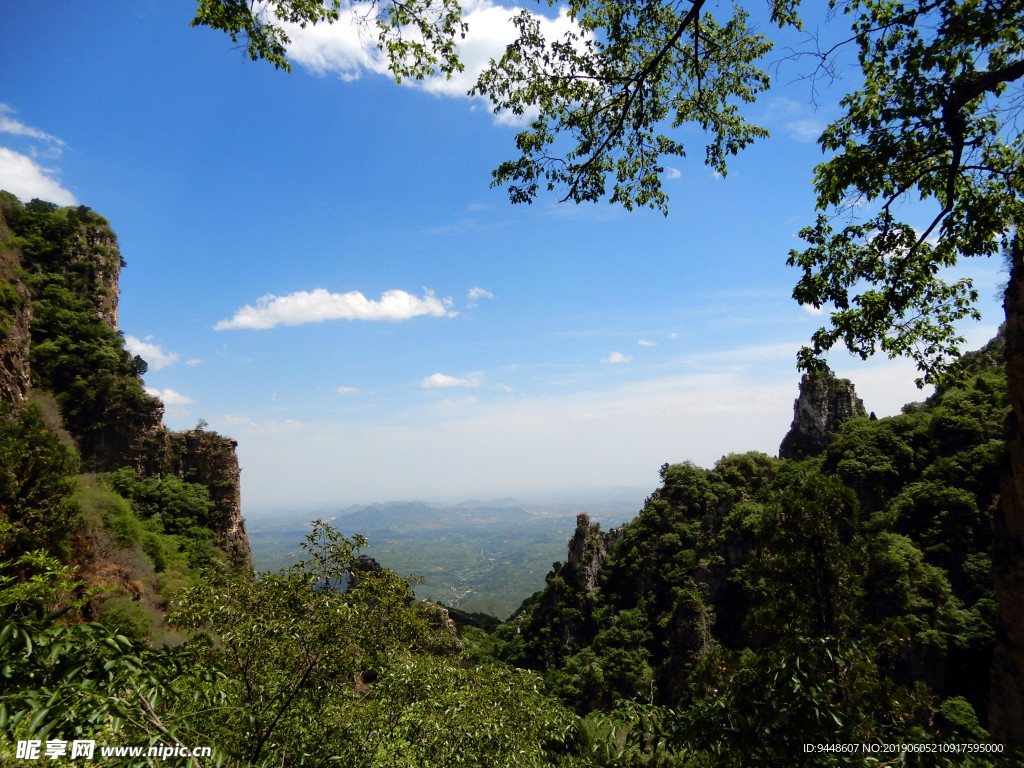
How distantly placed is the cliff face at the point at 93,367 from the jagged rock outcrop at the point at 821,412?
66.9m

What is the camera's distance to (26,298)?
27.3 meters

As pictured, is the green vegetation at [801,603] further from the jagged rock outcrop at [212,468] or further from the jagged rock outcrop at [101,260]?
the jagged rock outcrop at [101,260]

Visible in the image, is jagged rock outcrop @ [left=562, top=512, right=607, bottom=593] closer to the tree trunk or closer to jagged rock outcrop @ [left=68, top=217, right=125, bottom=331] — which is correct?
the tree trunk

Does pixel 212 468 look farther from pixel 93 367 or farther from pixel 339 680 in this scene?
pixel 339 680

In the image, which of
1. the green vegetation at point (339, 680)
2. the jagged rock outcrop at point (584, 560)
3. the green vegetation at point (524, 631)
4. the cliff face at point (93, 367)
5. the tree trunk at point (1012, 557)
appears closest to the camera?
the green vegetation at point (524, 631)

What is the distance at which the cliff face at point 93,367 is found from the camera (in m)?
30.9

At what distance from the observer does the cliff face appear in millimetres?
30922

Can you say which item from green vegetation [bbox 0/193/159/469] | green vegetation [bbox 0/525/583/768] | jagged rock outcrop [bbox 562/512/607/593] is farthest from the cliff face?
jagged rock outcrop [bbox 562/512/607/593]

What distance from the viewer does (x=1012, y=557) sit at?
9.19m

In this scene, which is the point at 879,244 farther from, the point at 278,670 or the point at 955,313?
the point at 278,670

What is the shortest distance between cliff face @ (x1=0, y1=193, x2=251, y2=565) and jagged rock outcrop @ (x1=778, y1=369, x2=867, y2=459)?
219 feet

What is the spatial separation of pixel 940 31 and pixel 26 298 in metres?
41.9

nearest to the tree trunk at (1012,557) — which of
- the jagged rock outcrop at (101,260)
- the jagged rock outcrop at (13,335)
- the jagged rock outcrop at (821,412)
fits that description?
the jagged rock outcrop at (13,335)

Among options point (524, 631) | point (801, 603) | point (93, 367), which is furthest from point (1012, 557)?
point (524, 631)
